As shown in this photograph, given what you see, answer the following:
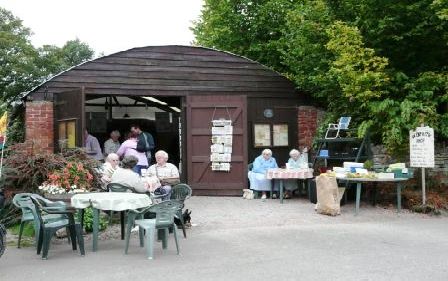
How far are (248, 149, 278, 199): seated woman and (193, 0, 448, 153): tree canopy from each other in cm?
206

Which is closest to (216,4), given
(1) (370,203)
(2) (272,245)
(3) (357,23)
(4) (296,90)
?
(4) (296,90)

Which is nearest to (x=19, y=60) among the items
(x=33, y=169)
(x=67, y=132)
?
(x=67, y=132)

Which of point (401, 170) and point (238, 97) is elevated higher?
point (238, 97)

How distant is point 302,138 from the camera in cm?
1433

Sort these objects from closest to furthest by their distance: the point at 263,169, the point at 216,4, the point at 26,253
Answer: the point at 26,253 < the point at 263,169 < the point at 216,4

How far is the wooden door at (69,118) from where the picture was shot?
11.5 m

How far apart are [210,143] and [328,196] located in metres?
3.98

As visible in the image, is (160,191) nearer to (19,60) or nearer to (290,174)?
(290,174)

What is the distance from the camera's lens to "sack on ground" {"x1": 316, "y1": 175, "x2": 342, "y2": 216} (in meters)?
10.1

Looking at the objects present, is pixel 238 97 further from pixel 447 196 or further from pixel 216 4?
pixel 216 4

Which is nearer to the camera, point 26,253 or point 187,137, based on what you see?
point 26,253

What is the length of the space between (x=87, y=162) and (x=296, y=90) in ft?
21.7

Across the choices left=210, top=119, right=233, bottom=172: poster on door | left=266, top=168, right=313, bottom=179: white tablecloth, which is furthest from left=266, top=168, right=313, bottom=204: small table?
left=210, top=119, right=233, bottom=172: poster on door

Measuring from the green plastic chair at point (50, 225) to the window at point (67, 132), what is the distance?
4417 millimetres
